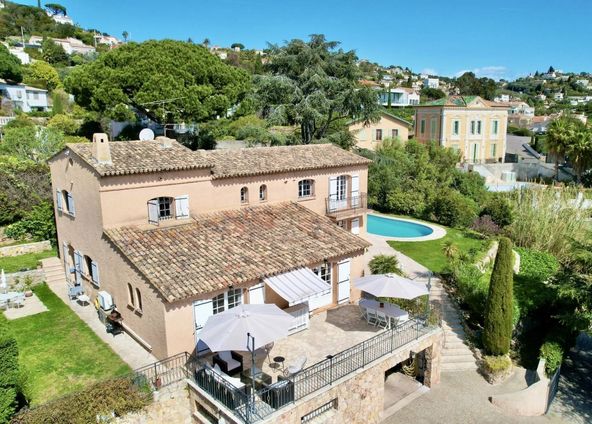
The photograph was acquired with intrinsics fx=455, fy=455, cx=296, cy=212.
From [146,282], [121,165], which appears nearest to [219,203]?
[121,165]

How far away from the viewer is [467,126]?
8981 centimetres

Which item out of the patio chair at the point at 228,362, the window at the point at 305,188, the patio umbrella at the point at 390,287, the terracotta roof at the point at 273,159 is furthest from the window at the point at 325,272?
the patio chair at the point at 228,362

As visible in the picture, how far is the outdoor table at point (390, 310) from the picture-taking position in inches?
1041

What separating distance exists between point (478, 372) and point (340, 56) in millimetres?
42880

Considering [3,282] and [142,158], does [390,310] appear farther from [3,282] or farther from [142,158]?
[3,282]

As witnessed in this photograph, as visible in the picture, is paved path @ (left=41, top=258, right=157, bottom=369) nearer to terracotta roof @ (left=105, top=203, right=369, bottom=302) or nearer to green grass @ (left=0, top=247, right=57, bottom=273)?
green grass @ (left=0, top=247, right=57, bottom=273)

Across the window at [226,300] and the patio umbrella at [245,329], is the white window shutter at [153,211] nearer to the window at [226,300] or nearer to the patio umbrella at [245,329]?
the window at [226,300]

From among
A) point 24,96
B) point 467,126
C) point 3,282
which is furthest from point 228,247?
point 24,96

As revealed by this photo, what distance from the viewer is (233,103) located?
212 ft

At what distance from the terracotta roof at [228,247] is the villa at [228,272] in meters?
0.09

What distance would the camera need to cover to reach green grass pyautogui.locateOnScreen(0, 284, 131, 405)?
21391 mm

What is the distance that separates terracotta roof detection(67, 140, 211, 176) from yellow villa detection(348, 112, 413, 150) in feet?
177

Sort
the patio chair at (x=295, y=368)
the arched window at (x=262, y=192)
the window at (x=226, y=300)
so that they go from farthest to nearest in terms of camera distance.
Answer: the arched window at (x=262, y=192) → the window at (x=226, y=300) → the patio chair at (x=295, y=368)

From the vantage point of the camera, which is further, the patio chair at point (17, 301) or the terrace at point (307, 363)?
the patio chair at point (17, 301)
